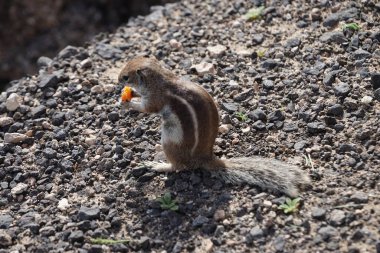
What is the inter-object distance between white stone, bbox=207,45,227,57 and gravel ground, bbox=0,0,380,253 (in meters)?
0.01

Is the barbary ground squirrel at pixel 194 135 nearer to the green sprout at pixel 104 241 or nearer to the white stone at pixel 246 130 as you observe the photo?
the white stone at pixel 246 130

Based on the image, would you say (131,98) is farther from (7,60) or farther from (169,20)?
(7,60)

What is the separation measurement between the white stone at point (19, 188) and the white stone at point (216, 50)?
2388 millimetres

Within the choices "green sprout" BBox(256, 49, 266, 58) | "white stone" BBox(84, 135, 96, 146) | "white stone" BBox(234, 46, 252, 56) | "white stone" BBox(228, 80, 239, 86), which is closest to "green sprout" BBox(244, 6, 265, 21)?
"white stone" BBox(234, 46, 252, 56)

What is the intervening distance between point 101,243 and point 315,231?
1.57 metres

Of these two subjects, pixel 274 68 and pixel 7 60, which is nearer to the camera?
pixel 274 68

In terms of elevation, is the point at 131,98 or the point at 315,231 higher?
the point at 131,98

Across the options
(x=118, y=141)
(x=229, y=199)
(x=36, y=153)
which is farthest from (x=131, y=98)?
(x=229, y=199)

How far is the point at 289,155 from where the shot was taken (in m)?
5.21

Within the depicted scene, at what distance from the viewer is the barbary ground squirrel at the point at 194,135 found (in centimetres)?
477

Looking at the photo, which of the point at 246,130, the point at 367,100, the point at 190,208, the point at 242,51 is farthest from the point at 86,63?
the point at 367,100

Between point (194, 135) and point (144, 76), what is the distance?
0.70 m

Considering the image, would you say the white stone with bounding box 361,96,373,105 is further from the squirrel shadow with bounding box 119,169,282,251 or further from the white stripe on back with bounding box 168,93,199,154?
the white stripe on back with bounding box 168,93,199,154

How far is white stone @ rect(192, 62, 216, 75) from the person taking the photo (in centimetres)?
635
